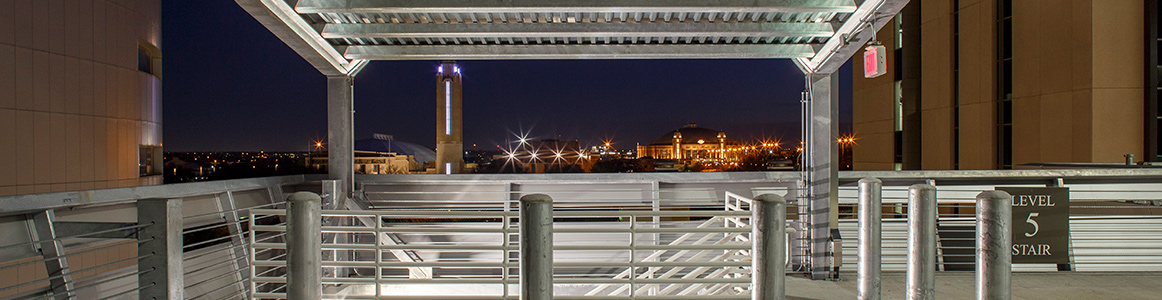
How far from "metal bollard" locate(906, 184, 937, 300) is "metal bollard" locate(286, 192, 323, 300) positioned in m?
3.32

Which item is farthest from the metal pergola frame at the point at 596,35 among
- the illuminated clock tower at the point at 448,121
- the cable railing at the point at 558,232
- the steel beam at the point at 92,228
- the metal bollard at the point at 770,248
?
the illuminated clock tower at the point at 448,121

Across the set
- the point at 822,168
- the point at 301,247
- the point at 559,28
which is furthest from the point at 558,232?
the point at 822,168

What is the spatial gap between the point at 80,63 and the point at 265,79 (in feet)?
201

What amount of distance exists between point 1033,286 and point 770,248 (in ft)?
15.2

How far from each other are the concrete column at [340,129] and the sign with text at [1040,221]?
23.4 feet

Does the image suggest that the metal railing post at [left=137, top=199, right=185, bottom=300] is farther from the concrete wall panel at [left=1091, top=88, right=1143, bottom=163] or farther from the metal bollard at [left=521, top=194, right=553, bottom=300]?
the concrete wall panel at [left=1091, top=88, right=1143, bottom=163]

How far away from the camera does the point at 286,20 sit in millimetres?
4539

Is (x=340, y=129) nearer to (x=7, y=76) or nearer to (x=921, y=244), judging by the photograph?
(x=921, y=244)

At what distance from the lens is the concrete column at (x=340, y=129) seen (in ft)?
19.8

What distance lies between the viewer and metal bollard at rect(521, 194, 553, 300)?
2.32m

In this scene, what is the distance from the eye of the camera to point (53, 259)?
3135 millimetres

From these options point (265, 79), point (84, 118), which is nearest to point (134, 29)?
point (84, 118)

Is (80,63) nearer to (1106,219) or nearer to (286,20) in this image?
(286,20)

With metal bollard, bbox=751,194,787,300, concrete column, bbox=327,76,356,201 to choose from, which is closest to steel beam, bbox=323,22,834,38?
concrete column, bbox=327,76,356,201
